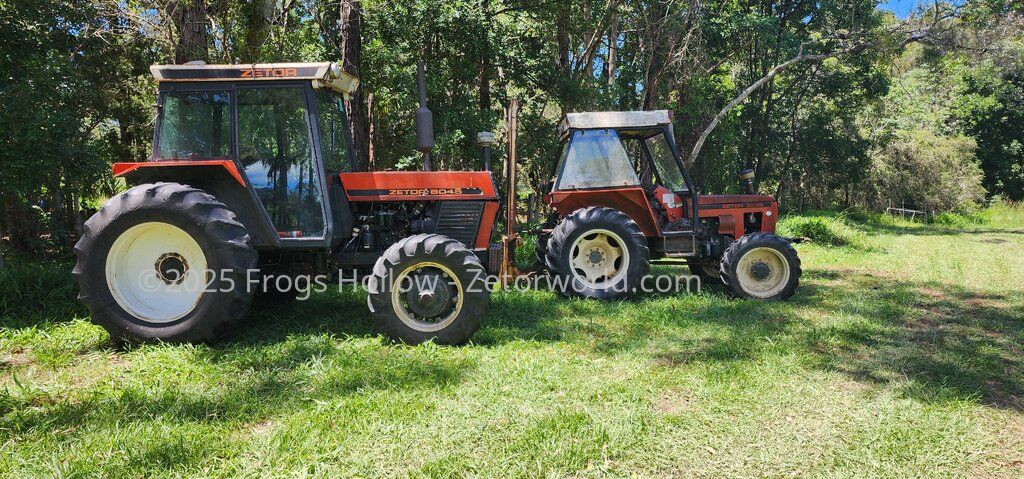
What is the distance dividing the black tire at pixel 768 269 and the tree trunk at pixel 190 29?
6.49 metres

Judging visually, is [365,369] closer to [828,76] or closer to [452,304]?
[452,304]

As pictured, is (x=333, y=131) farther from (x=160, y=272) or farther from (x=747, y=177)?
(x=747, y=177)

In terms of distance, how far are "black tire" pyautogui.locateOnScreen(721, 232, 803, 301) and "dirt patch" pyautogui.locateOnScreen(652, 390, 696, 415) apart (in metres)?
2.75

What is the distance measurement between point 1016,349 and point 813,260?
16.5 feet

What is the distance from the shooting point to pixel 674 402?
3109 mm

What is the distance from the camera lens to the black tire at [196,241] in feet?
12.2

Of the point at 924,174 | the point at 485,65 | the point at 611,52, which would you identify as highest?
the point at 611,52

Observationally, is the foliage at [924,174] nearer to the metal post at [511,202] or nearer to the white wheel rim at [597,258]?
the white wheel rim at [597,258]

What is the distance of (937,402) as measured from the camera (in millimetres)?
3094

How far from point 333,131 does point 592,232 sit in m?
2.59

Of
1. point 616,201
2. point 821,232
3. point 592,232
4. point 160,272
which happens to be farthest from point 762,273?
point 821,232

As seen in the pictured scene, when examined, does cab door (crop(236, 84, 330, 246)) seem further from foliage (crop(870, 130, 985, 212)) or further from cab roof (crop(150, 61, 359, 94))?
foliage (crop(870, 130, 985, 212))

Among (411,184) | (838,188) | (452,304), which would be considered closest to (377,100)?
(411,184)

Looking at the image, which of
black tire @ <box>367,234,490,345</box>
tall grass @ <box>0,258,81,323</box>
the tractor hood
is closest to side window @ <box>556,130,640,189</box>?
the tractor hood
